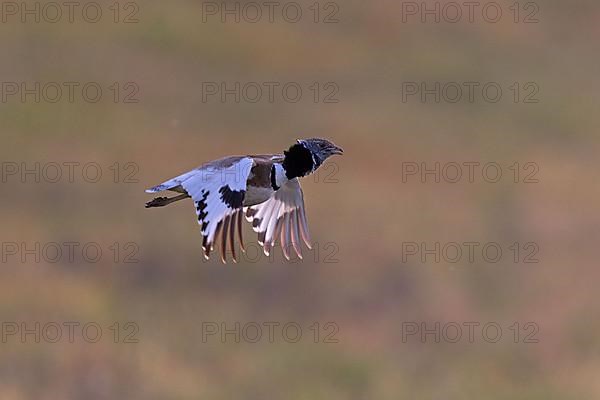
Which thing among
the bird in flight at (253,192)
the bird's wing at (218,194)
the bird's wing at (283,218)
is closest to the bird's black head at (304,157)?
the bird in flight at (253,192)

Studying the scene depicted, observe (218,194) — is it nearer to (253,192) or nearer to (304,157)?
(253,192)

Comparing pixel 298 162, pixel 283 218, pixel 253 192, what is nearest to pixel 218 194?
pixel 253 192

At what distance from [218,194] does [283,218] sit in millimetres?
1973

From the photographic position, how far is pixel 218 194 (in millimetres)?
9594

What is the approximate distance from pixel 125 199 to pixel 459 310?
3.93 m

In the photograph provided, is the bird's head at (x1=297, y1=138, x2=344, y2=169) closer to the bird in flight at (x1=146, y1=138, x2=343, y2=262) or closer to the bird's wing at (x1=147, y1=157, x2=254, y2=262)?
the bird in flight at (x1=146, y1=138, x2=343, y2=262)

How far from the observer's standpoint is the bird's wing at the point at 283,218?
37.8 feet

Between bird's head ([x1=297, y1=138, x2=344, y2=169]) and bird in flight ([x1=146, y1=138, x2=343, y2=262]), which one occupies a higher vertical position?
bird's head ([x1=297, y1=138, x2=344, y2=169])

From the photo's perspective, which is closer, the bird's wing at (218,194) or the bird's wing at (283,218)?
the bird's wing at (218,194)

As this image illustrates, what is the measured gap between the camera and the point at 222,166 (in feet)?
32.3

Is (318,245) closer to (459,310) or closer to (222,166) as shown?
(459,310)

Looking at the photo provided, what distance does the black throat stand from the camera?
410 inches

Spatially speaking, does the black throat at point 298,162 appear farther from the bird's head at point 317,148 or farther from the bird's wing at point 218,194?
the bird's wing at point 218,194

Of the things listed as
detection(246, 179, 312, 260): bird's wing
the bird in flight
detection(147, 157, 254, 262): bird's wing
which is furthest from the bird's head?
detection(246, 179, 312, 260): bird's wing
